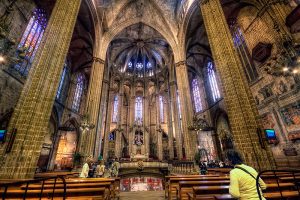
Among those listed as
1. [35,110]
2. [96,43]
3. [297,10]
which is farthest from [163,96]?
[35,110]

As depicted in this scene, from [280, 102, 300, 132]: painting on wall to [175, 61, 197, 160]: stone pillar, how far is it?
6.85m

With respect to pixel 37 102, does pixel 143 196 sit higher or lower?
lower

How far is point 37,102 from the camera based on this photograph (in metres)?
5.75

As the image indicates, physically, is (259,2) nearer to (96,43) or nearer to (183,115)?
(183,115)

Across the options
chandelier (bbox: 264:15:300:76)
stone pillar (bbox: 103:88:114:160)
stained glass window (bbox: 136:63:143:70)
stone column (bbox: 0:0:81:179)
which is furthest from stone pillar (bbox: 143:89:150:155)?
chandelier (bbox: 264:15:300:76)

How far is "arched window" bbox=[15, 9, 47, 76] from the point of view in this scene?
1205cm

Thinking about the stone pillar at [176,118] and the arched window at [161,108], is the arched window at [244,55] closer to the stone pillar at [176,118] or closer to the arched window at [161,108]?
the stone pillar at [176,118]

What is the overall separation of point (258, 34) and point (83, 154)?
17951 millimetres

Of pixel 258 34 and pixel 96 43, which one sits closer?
pixel 258 34

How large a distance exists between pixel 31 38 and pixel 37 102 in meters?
11.0

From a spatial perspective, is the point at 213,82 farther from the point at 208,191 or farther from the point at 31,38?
the point at 31,38

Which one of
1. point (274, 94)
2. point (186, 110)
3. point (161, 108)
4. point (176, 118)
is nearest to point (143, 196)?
point (186, 110)

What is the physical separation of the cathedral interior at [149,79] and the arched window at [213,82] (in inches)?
5.9

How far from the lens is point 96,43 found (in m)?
15.9
